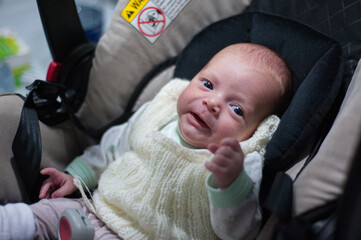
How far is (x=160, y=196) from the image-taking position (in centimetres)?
73

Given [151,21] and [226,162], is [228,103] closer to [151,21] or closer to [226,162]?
[226,162]

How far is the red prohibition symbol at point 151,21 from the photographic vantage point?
3.12ft

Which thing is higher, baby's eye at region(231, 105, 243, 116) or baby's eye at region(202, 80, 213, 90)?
baby's eye at region(202, 80, 213, 90)

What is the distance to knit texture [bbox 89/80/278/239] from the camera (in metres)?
0.72

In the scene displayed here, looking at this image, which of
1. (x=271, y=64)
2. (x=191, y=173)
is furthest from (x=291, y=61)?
(x=191, y=173)

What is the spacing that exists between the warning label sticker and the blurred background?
0.74 meters

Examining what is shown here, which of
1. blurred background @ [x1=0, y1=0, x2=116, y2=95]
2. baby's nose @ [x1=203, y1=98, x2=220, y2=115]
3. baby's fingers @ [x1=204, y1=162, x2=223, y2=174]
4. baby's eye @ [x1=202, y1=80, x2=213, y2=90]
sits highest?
blurred background @ [x1=0, y1=0, x2=116, y2=95]

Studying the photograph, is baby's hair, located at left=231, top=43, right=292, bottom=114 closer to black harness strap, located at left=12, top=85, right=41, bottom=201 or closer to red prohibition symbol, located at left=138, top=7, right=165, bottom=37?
red prohibition symbol, located at left=138, top=7, right=165, bottom=37

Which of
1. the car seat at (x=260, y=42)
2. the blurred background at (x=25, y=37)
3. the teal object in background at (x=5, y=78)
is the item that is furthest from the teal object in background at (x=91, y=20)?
the car seat at (x=260, y=42)

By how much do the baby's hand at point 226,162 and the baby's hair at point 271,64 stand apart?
0.79ft

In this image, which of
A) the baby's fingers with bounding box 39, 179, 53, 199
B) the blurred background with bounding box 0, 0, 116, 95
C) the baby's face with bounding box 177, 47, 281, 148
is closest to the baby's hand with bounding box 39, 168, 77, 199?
the baby's fingers with bounding box 39, 179, 53, 199

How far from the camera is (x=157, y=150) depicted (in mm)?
757

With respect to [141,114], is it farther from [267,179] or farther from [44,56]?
[44,56]

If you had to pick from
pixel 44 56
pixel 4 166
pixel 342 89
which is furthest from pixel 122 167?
pixel 44 56
